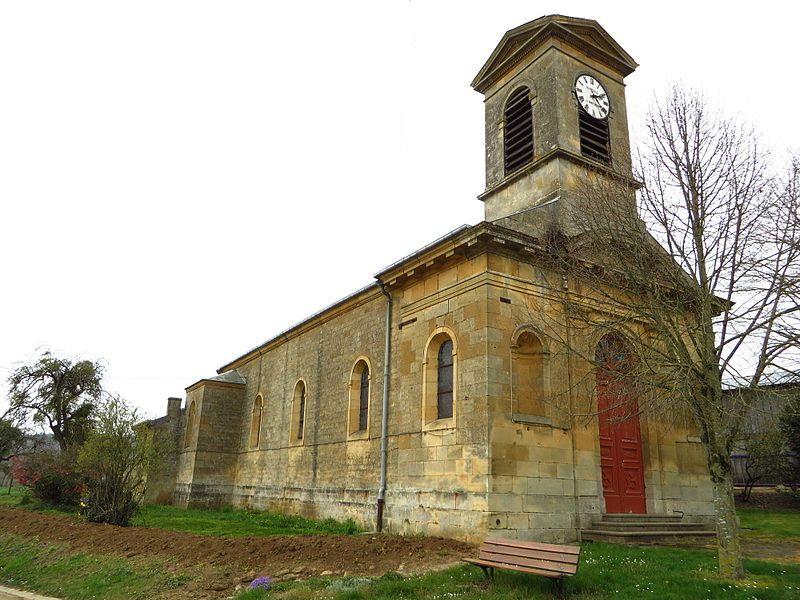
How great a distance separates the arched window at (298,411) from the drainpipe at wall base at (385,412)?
585 cm

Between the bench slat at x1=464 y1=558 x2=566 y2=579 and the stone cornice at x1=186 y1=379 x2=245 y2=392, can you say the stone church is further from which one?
the stone cornice at x1=186 y1=379 x2=245 y2=392

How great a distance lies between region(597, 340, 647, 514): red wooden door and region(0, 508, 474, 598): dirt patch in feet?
12.9

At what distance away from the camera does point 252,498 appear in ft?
71.8

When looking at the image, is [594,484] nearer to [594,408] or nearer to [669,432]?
[594,408]

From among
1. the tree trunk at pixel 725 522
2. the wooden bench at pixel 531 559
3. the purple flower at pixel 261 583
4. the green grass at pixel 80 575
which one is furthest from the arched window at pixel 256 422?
the tree trunk at pixel 725 522

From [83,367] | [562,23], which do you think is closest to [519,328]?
[562,23]

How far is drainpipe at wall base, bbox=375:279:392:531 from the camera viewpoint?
44.1ft

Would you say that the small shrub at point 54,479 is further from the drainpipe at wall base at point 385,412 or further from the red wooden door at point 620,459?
the red wooden door at point 620,459

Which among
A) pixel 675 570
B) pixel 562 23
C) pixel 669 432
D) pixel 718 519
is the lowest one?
pixel 675 570

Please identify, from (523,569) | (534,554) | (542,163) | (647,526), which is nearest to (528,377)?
(647,526)

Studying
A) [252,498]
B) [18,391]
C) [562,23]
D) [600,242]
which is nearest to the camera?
[600,242]

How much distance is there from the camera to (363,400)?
54.0ft

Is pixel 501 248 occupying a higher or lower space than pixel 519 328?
higher

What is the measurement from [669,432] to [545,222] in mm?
5768
